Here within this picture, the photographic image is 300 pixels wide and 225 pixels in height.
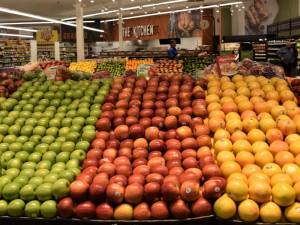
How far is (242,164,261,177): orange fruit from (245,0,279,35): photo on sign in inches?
788

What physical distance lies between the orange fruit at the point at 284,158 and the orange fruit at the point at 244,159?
0.16 meters

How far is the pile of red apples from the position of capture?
2.52 metres

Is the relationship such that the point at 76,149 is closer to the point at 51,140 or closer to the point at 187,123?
the point at 51,140

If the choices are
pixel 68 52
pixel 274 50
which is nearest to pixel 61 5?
pixel 68 52

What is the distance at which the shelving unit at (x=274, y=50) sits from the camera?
16.7 m

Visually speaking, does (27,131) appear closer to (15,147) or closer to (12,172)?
(15,147)

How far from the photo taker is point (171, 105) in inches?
139

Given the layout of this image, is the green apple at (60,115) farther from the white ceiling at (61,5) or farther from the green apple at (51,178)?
the white ceiling at (61,5)

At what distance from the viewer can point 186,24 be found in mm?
26516

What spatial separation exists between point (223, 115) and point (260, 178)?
88cm

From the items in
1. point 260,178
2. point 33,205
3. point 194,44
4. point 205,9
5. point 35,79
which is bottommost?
point 33,205

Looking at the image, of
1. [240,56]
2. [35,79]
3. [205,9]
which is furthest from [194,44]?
[35,79]

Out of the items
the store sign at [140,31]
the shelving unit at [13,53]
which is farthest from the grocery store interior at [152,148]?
the store sign at [140,31]

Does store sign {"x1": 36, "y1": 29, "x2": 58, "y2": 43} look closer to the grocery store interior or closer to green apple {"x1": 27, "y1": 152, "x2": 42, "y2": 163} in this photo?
the grocery store interior
